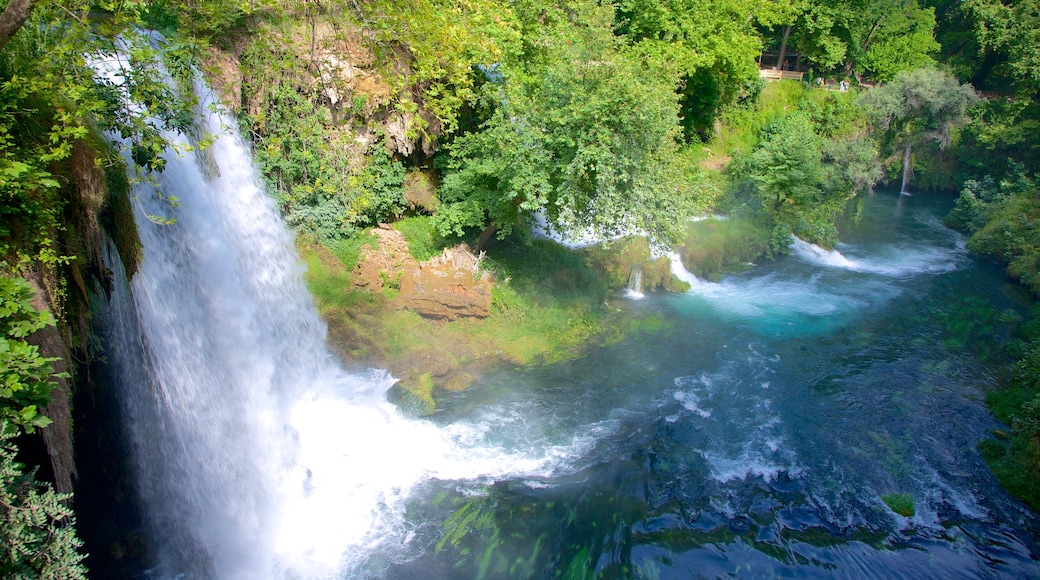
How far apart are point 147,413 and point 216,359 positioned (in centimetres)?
200

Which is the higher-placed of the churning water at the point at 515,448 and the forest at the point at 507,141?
the forest at the point at 507,141

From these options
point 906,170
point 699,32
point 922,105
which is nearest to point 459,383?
point 699,32

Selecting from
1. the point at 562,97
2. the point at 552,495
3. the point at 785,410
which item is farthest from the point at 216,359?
the point at 785,410

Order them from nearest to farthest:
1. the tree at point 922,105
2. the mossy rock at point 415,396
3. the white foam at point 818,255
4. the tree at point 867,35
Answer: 1. the mossy rock at point 415,396
2. the white foam at point 818,255
3. the tree at point 922,105
4. the tree at point 867,35

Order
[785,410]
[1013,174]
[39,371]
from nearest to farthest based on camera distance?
[39,371] < [785,410] < [1013,174]

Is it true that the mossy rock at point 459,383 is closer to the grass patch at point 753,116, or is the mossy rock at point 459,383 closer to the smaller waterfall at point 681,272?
the smaller waterfall at point 681,272

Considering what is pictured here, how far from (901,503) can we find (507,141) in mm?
12197

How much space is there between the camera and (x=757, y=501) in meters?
12.0

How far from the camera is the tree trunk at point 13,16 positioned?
6129 mm

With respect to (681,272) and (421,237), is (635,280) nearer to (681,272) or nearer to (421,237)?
(681,272)

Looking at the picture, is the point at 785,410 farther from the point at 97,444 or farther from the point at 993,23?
the point at 993,23

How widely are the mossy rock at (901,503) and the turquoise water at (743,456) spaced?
127 millimetres

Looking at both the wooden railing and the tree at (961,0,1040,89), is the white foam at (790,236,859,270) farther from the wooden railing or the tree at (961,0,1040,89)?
the tree at (961,0,1040,89)

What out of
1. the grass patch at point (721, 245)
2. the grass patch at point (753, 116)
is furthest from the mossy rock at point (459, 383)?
the grass patch at point (753, 116)
